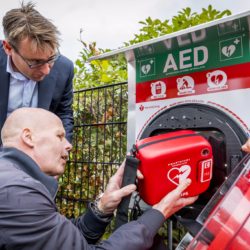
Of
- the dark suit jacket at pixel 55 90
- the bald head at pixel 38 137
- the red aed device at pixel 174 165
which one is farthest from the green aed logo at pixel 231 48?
the dark suit jacket at pixel 55 90

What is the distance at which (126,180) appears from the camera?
139 centimetres

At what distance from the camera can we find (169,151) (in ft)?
4.34

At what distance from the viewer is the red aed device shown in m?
1.32

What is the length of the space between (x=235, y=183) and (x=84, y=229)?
29.7 inches

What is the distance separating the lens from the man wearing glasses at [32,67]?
176cm

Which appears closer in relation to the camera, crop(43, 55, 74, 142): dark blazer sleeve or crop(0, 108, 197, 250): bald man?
crop(0, 108, 197, 250): bald man

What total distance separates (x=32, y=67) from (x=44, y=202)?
3.00 ft

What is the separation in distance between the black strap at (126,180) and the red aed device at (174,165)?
0.08 ft

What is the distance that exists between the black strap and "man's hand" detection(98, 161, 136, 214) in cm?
2

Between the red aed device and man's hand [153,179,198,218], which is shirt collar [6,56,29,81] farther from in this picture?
man's hand [153,179,198,218]

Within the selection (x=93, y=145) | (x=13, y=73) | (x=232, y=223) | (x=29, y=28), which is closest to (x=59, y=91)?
(x=13, y=73)

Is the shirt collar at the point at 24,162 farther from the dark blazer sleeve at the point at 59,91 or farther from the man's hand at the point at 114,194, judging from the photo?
the dark blazer sleeve at the point at 59,91

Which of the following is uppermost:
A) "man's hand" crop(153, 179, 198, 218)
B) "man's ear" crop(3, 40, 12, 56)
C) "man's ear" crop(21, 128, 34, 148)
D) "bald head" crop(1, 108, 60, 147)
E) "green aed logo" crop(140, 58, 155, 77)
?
"man's ear" crop(3, 40, 12, 56)

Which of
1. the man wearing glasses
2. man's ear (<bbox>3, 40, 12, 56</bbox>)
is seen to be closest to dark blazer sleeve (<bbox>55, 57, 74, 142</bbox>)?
the man wearing glasses
